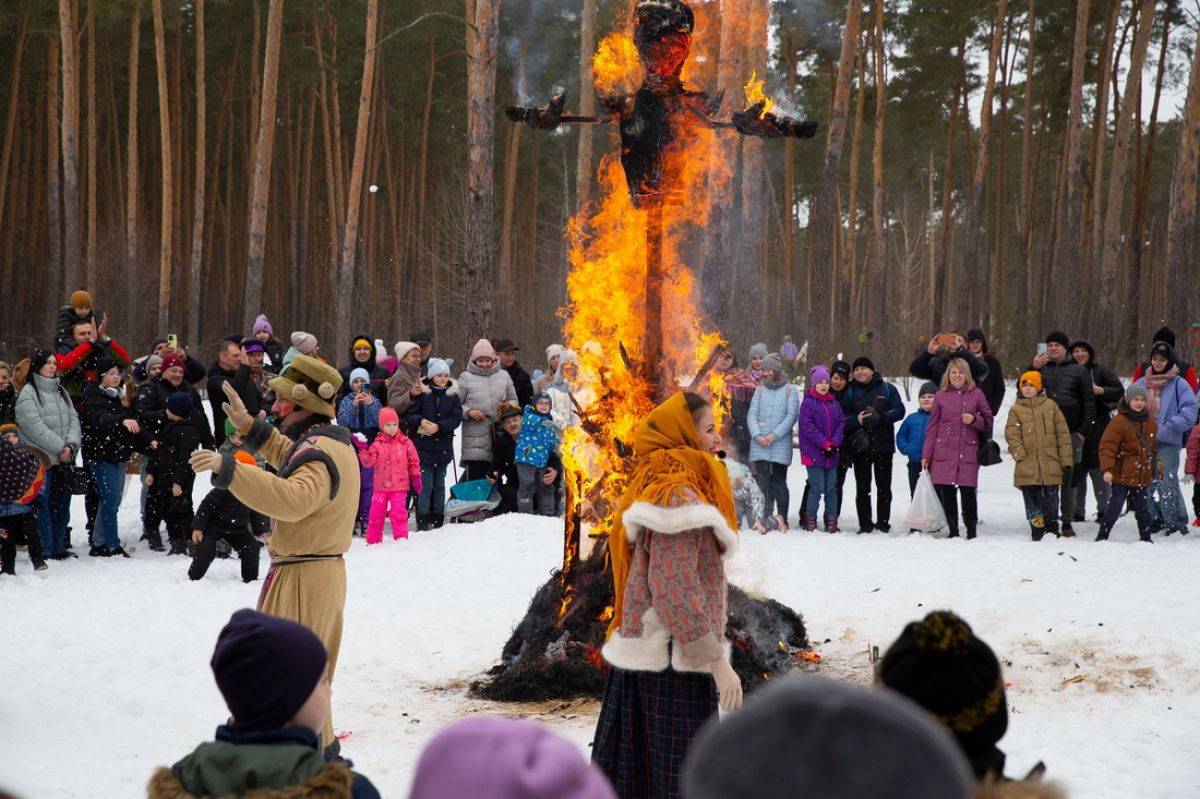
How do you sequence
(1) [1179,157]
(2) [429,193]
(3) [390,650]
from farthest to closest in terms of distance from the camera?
(2) [429,193]
(1) [1179,157]
(3) [390,650]

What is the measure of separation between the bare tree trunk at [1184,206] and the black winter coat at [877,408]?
873 centimetres

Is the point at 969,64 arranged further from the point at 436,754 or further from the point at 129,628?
the point at 436,754

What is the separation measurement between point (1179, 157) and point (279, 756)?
20.2 meters

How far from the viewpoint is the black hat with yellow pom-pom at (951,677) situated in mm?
2225

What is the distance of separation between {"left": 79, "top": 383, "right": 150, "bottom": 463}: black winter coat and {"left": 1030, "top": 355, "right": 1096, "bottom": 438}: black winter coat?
31.8 feet

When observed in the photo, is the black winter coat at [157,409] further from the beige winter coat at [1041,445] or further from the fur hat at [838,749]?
the fur hat at [838,749]

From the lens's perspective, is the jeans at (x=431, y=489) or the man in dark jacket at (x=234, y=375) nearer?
the man in dark jacket at (x=234, y=375)

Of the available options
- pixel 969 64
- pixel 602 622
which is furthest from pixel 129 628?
pixel 969 64

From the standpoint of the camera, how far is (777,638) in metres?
7.58

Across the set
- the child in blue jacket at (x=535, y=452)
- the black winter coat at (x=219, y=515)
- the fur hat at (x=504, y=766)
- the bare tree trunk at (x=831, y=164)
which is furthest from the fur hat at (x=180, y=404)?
the bare tree trunk at (x=831, y=164)

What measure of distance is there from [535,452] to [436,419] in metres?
1.20

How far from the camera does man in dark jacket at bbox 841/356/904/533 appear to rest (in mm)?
12805

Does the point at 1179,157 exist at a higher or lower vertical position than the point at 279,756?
higher

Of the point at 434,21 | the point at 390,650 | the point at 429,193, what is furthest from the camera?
the point at 429,193
